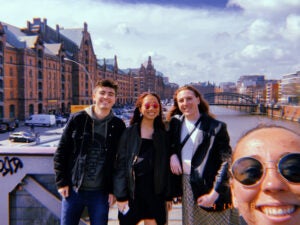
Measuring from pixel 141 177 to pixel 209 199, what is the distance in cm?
62

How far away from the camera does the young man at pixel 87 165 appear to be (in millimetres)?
2584

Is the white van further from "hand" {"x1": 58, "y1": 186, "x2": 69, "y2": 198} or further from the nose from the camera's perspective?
the nose

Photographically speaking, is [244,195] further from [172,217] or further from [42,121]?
[42,121]

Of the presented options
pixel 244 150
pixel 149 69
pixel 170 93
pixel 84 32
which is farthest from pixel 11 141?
pixel 170 93

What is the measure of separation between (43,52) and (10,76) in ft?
28.0

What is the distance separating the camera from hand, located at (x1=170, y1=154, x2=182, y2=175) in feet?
8.23

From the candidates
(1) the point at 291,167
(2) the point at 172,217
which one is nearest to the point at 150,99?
(2) the point at 172,217

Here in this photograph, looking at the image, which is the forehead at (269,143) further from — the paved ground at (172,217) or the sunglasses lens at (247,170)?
the paved ground at (172,217)

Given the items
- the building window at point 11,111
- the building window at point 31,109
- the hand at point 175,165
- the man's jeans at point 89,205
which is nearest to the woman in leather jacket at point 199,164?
the hand at point 175,165

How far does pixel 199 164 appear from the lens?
8.07ft

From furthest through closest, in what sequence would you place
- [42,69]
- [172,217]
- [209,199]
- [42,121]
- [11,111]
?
1. [42,69]
2. [11,111]
3. [42,121]
4. [172,217]
5. [209,199]

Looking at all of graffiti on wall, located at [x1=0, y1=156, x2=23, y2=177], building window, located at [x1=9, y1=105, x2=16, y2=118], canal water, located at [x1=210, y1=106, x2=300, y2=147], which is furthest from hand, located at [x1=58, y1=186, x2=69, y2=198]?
building window, located at [x1=9, y1=105, x2=16, y2=118]

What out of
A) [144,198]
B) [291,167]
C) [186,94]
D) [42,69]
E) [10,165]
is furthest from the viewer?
[42,69]

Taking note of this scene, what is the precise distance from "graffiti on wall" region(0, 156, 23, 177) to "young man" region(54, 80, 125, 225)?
2.33 feet
